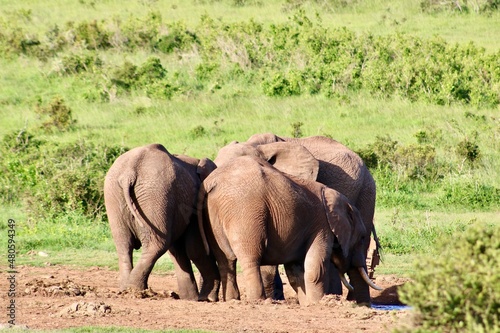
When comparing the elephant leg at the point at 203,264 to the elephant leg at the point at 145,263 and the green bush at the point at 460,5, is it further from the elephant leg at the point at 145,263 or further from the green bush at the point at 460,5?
the green bush at the point at 460,5

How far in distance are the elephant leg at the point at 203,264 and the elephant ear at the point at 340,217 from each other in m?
1.51

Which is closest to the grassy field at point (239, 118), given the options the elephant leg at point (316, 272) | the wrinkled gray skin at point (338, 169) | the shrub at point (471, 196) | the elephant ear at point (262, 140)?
the shrub at point (471, 196)

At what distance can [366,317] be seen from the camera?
948 cm

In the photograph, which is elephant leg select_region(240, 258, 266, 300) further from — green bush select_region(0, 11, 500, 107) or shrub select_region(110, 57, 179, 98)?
shrub select_region(110, 57, 179, 98)

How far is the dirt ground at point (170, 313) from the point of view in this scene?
8836 mm

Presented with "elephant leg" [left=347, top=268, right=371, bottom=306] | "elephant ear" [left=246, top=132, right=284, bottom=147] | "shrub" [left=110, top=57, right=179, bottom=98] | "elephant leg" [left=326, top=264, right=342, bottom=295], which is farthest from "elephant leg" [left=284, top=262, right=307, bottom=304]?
"shrub" [left=110, top=57, right=179, bottom=98]

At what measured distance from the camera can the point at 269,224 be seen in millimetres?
10672

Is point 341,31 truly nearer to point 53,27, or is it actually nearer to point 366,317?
point 53,27

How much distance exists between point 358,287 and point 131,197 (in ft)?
9.46

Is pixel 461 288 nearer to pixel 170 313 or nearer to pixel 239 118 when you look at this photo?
pixel 170 313

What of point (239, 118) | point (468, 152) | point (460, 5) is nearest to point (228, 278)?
point (468, 152)

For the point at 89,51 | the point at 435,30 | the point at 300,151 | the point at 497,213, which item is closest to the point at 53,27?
the point at 89,51

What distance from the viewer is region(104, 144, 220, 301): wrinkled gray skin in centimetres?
1125

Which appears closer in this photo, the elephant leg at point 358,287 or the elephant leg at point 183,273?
the elephant leg at point 183,273
